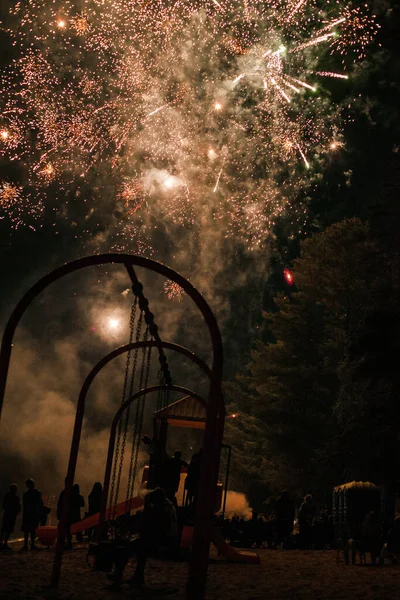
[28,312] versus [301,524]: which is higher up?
[28,312]

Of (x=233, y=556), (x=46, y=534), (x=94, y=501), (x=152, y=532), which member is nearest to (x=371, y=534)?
(x=233, y=556)

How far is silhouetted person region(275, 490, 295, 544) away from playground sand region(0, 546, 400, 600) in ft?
14.7

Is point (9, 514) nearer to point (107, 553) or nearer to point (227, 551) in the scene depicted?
point (227, 551)

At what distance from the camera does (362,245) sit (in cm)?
3675

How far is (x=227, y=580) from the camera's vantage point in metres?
12.4

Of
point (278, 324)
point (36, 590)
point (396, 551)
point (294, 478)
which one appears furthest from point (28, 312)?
point (36, 590)

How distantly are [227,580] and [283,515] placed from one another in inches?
360

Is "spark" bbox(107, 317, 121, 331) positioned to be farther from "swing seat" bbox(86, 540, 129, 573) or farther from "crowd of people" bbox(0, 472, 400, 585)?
"swing seat" bbox(86, 540, 129, 573)

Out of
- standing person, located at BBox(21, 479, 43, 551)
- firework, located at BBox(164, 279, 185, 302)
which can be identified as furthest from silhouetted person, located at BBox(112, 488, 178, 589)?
firework, located at BBox(164, 279, 185, 302)

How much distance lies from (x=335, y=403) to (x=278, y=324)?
663 cm

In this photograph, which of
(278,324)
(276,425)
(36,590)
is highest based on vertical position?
(278,324)

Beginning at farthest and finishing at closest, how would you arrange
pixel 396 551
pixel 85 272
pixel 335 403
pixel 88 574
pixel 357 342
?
1. pixel 85 272
2. pixel 335 403
3. pixel 357 342
4. pixel 396 551
5. pixel 88 574

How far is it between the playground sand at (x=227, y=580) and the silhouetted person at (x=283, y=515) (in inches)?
177

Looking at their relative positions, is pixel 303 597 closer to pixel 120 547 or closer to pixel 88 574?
pixel 120 547
